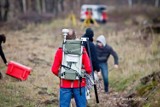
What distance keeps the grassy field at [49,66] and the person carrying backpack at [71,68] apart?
7.17ft

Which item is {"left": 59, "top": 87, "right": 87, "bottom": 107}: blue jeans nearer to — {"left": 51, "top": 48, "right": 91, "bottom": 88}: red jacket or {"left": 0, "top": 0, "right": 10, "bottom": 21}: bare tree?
{"left": 51, "top": 48, "right": 91, "bottom": 88}: red jacket

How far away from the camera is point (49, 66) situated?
49.4ft

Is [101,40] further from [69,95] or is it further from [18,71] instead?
[69,95]

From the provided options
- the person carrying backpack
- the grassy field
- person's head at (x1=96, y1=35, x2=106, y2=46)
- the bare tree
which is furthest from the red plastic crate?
the bare tree

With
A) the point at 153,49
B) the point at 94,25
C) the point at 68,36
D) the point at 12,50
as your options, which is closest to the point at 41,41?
the point at 12,50

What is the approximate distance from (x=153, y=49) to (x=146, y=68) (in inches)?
A: 149

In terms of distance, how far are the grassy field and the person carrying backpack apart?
7.17ft

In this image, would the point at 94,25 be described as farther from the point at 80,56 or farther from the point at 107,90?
the point at 80,56

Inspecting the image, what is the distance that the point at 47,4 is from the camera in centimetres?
4397

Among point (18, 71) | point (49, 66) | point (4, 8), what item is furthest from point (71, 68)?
point (4, 8)

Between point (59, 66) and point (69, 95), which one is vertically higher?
point (59, 66)

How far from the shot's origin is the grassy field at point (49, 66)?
1002 centimetres

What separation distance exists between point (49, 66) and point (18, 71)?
3.19 meters

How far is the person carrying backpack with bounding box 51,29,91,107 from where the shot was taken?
7121 millimetres
